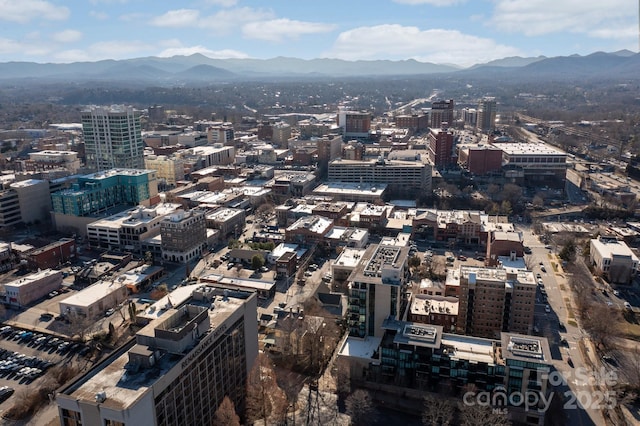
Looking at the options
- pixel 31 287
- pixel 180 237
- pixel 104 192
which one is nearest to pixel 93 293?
pixel 31 287

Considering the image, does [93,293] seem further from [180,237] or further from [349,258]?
[349,258]

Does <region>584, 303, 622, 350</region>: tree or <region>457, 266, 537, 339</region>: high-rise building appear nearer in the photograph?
<region>584, 303, 622, 350</region>: tree

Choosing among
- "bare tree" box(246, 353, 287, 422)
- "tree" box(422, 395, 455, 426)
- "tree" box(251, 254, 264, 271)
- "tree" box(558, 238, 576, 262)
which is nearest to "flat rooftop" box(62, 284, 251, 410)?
"bare tree" box(246, 353, 287, 422)

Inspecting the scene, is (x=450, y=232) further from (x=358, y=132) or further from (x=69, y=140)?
(x=69, y=140)

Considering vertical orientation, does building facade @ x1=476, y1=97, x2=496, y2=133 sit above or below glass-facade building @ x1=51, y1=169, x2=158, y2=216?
above

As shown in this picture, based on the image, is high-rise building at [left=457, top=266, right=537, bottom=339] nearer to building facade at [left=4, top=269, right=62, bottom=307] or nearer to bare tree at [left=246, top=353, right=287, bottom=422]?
bare tree at [left=246, top=353, right=287, bottom=422]

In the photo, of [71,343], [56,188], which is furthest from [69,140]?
[71,343]

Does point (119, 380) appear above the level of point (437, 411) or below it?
above
